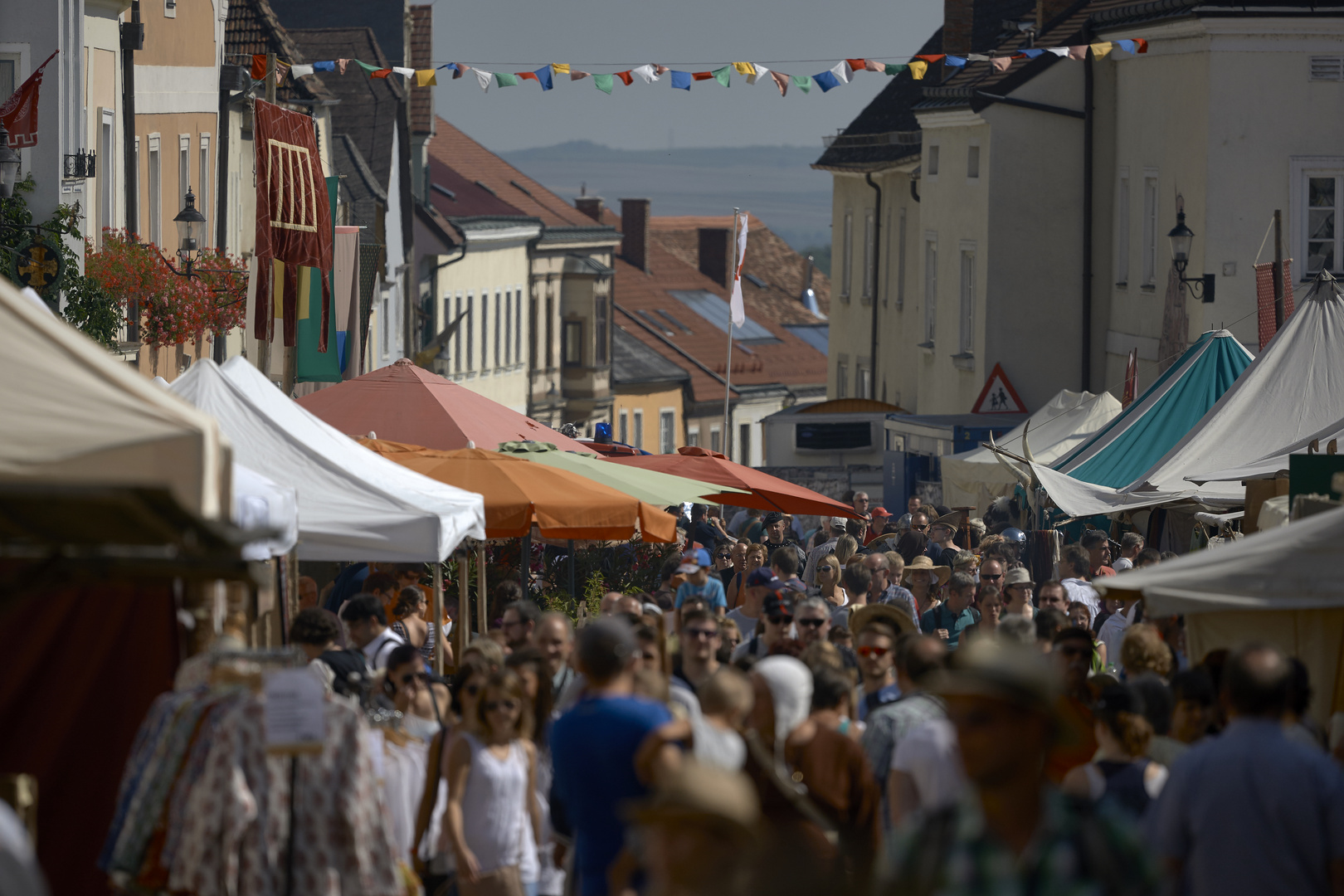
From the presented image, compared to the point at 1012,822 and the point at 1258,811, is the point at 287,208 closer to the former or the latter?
the point at 1258,811

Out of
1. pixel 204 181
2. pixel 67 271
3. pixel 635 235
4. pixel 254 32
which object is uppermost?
pixel 254 32

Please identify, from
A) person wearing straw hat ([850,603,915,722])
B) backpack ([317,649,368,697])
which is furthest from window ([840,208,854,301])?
person wearing straw hat ([850,603,915,722])

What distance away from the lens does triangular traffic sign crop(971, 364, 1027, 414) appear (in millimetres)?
33719

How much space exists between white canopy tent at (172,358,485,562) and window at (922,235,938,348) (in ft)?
96.3

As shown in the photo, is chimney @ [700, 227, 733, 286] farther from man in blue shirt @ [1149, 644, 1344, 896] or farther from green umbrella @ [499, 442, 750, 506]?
Answer: man in blue shirt @ [1149, 644, 1344, 896]

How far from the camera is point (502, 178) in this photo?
69250mm

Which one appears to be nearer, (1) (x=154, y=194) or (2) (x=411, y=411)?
(2) (x=411, y=411)

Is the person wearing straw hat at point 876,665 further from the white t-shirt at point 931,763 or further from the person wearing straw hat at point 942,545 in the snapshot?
the person wearing straw hat at point 942,545

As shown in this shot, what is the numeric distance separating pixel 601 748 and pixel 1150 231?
2679cm

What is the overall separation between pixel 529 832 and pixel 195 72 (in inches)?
924

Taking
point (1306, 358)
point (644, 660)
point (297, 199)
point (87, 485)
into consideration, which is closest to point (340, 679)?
point (644, 660)

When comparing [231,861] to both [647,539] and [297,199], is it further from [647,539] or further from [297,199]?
[297,199]

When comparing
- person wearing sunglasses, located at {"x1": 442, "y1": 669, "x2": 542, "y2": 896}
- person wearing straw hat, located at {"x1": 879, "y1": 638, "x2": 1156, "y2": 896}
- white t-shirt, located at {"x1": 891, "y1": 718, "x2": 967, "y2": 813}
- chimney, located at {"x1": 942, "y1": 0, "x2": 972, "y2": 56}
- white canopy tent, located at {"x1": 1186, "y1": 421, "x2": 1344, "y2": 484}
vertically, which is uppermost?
chimney, located at {"x1": 942, "y1": 0, "x2": 972, "y2": 56}

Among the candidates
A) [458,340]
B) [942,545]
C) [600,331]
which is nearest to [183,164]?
[942,545]
